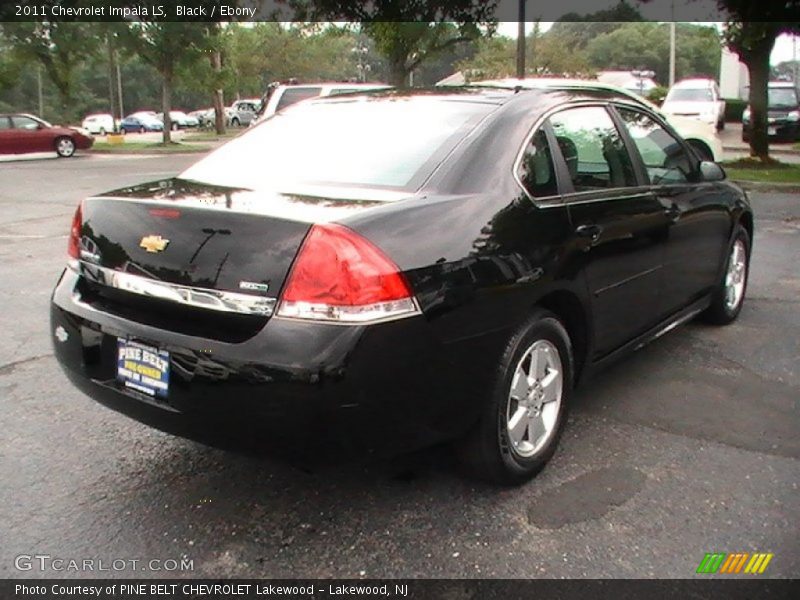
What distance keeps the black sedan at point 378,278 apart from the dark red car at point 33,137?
78.5ft

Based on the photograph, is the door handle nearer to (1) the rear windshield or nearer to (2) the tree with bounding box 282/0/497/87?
(1) the rear windshield


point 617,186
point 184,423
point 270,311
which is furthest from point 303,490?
point 617,186

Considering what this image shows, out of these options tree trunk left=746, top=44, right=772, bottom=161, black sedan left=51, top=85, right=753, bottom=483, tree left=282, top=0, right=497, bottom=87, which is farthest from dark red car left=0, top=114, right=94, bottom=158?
black sedan left=51, top=85, right=753, bottom=483

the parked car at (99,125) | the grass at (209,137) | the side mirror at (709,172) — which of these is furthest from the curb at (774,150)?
the parked car at (99,125)

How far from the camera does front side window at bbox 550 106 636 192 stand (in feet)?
11.9

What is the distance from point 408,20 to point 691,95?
8.64 meters

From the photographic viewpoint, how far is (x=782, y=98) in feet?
82.5

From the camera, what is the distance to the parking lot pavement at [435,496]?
275 centimetres

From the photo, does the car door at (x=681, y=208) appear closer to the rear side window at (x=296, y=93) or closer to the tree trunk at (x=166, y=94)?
the rear side window at (x=296, y=93)

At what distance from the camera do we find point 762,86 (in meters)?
15.5

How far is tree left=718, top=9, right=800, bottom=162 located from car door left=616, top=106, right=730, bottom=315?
11.2 m

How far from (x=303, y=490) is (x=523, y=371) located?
99cm

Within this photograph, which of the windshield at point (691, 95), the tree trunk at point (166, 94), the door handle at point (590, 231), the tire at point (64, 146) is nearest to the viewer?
the door handle at point (590, 231)

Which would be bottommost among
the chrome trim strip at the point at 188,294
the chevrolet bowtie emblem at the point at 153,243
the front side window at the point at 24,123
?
the chrome trim strip at the point at 188,294
